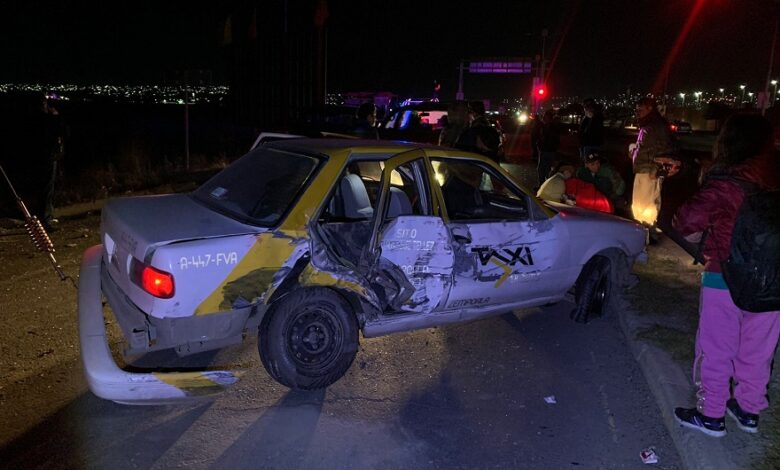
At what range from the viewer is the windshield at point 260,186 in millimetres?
4008

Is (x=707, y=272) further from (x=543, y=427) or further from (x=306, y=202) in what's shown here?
(x=306, y=202)

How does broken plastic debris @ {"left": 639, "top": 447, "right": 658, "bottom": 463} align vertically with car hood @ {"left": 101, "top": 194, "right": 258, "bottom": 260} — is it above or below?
below

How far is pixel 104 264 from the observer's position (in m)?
4.29

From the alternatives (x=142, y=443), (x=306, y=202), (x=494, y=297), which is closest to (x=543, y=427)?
(x=494, y=297)

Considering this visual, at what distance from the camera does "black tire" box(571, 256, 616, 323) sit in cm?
543

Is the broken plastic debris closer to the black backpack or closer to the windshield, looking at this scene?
the black backpack

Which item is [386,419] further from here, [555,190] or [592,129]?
[592,129]

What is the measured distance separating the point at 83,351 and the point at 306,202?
1.55 metres

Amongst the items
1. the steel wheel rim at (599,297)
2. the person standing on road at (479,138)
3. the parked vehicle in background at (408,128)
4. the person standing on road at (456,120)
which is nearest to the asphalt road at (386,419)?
the steel wheel rim at (599,297)

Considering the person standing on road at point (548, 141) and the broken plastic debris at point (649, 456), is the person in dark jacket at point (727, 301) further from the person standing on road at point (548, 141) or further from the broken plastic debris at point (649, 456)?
the person standing on road at point (548, 141)

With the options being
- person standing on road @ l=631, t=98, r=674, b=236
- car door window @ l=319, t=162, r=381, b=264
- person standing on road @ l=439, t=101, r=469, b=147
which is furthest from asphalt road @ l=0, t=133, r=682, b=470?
person standing on road @ l=439, t=101, r=469, b=147

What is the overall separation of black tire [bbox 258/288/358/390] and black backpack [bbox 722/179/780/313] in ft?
7.54

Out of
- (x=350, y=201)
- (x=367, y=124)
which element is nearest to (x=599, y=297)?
(x=350, y=201)

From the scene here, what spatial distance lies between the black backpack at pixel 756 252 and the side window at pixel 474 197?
179 cm
